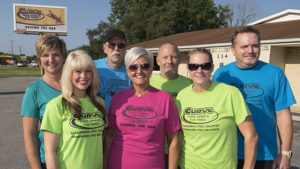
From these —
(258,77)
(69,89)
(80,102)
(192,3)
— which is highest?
(192,3)

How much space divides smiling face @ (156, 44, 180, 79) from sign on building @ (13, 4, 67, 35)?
3493cm

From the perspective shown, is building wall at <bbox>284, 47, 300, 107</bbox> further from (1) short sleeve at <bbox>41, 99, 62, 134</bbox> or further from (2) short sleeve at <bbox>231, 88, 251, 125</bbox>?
(1) short sleeve at <bbox>41, 99, 62, 134</bbox>

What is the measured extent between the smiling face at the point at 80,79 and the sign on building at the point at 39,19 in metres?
35.2

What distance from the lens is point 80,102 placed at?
206 centimetres

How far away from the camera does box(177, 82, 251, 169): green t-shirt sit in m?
1.97

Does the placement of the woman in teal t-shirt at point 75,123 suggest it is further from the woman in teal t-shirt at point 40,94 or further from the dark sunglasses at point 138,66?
the dark sunglasses at point 138,66

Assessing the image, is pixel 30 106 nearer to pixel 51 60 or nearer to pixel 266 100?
pixel 51 60

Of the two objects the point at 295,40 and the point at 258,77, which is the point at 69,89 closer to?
the point at 258,77

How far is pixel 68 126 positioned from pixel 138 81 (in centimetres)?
76

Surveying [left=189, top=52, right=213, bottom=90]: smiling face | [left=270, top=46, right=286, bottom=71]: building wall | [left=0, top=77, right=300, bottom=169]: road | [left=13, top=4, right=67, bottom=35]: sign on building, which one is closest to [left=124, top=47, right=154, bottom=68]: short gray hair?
[left=189, top=52, right=213, bottom=90]: smiling face

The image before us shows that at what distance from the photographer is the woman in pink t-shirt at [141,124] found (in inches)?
78.6

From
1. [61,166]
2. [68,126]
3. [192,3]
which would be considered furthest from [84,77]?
[192,3]

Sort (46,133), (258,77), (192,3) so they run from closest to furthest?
(46,133)
(258,77)
(192,3)

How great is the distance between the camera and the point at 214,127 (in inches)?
77.7
